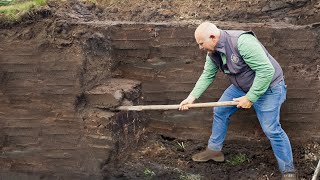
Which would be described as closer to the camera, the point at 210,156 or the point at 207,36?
the point at 207,36

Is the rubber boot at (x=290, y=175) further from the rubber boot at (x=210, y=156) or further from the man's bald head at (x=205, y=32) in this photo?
the man's bald head at (x=205, y=32)

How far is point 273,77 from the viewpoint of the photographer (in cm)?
432

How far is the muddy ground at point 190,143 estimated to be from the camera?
500cm

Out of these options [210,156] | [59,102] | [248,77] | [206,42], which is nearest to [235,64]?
[248,77]

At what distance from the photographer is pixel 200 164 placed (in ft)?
16.9

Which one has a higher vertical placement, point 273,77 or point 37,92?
point 273,77

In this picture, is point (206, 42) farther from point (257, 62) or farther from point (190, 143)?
point (190, 143)

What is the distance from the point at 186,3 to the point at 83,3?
1422 millimetres

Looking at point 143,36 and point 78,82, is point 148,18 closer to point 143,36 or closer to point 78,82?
point 143,36

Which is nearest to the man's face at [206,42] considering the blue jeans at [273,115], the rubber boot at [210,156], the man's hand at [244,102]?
the man's hand at [244,102]

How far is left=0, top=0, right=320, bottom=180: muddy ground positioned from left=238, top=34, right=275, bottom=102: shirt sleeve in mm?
1214

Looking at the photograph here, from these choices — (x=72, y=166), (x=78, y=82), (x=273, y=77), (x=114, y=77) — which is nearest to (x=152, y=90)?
(x=114, y=77)

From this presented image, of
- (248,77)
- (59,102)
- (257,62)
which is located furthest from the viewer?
(59,102)

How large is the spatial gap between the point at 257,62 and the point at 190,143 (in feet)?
5.74
